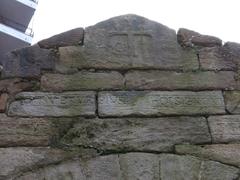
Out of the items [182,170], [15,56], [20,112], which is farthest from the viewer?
[15,56]

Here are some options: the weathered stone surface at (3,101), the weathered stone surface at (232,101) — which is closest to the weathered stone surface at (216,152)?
the weathered stone surface at (232,101)

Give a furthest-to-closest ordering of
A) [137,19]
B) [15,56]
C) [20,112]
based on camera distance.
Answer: [137,19] → [15,56] → [20,112]

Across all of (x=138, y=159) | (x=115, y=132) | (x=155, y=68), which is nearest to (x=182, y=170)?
(x=138, y=159)

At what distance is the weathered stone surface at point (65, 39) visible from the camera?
11.8ft

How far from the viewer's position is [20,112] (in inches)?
129

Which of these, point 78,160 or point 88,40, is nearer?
point 78,160

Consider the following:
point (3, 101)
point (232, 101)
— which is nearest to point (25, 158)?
point (3, 101)

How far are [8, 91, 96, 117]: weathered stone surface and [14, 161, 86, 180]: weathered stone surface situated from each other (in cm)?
43

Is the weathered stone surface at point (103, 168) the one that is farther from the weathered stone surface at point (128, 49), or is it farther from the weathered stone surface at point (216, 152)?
the weathered stone surface at point (128, 49)

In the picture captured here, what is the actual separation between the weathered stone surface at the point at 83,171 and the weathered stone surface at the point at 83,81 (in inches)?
24.9

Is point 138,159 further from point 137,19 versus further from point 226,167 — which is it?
point 137,19

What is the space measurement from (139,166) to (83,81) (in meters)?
0.84

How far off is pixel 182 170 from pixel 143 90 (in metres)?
0.73

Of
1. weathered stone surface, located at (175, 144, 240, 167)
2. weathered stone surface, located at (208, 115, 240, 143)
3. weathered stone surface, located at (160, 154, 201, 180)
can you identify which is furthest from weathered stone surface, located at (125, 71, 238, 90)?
weathered stone surface, located at (160, 154, 201, 180)
